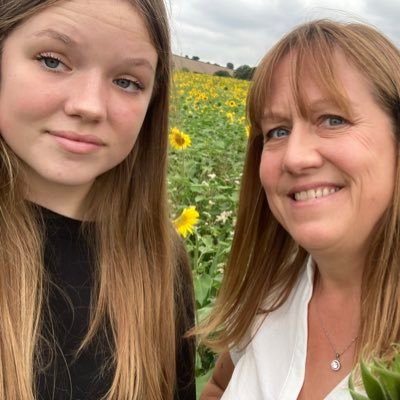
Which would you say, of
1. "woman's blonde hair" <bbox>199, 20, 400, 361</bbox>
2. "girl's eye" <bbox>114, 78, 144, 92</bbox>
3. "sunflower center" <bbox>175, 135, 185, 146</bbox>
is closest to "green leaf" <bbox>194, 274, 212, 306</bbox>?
"woman's blonde hair" <bbox>199, 20, 400, 361</bbox>

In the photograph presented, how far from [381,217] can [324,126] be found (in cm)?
21

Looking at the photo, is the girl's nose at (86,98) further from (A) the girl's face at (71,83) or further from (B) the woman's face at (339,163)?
(B) the woman's face at (339,163)

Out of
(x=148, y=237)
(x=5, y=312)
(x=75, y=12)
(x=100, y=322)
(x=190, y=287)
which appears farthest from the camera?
(x=190, y=287)

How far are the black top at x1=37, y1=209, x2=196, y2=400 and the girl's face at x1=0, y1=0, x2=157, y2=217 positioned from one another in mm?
185

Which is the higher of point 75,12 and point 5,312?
point 75,12

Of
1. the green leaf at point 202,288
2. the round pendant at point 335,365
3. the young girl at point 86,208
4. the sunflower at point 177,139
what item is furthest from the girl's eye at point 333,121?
the sunflower at point 177,139

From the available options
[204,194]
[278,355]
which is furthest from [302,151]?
[204,194]

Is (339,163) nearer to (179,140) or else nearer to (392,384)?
(392,384)

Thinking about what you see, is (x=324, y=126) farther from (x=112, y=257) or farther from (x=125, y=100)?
(x=112, y=257)

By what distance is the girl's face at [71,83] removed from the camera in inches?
39.8

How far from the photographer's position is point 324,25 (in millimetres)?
1151

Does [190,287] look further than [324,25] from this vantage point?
Yes

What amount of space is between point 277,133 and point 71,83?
0.43m

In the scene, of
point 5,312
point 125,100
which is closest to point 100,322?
point 5,312
